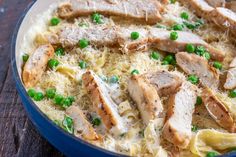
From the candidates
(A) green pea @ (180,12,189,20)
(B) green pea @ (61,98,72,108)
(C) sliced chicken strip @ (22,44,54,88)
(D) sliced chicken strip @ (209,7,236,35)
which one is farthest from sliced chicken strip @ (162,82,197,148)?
(C) sliced chicken strip @ (22,44,54,88)

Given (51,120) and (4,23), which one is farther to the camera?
(4,23)

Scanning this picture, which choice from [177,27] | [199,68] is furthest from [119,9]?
[199,68]

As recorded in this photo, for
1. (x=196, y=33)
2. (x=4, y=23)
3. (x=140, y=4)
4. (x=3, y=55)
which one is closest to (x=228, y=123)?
(x=196, y=33)

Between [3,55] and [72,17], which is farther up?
[72,17]

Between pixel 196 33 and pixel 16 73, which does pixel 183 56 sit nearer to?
pixel 196 33

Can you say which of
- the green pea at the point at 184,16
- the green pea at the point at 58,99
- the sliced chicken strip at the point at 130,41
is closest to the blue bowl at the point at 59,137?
the green pea at the point at 58,99
